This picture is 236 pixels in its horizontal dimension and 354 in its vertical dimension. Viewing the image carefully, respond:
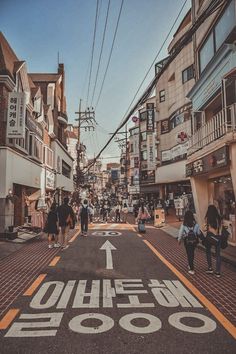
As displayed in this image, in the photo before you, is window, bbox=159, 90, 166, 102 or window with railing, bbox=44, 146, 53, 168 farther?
window, bbox=159, 90, 166, 102

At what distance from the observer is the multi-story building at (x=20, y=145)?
14.7m

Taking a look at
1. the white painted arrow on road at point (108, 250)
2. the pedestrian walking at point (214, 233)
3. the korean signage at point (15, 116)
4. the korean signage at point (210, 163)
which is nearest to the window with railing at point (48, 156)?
the korean signage at point (15, 116)

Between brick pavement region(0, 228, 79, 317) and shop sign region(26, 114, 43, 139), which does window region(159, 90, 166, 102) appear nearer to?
shop sign region(26, 114, 43, 139)

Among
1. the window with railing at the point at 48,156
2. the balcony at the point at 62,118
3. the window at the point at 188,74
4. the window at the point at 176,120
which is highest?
the window at the point at 188,74

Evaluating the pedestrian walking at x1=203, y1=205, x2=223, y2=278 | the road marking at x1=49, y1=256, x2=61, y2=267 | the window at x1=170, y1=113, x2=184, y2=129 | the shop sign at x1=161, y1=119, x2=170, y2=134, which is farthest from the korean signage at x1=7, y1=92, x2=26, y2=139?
the shop sign at x1=161, y1=119, x2=170, y2=134

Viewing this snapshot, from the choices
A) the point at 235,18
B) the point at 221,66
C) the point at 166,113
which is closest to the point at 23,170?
the point at 221,66

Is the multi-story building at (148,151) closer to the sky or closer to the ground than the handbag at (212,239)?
closer to the sky

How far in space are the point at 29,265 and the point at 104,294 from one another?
380 cm

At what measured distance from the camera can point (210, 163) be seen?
38.9ft

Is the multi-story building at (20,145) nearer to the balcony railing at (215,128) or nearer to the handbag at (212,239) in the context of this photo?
the balcony railing at (215,128)

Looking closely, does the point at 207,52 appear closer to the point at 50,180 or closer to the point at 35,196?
the point at 35,196

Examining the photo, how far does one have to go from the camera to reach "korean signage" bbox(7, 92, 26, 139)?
14.7m

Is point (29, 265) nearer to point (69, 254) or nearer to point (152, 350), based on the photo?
point (69, 254)

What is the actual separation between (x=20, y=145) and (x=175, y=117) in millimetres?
18197
